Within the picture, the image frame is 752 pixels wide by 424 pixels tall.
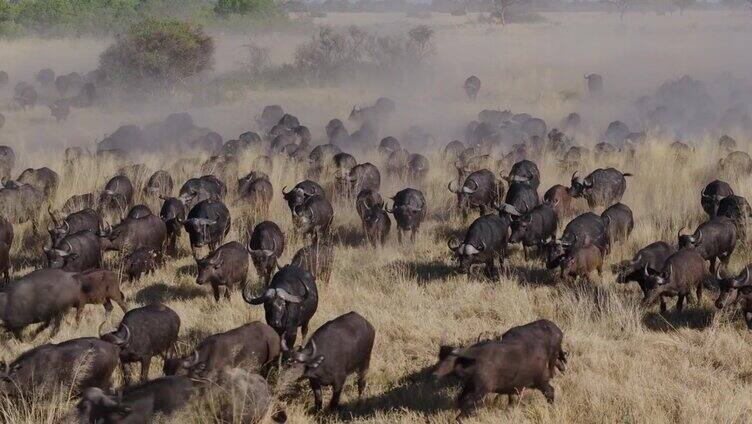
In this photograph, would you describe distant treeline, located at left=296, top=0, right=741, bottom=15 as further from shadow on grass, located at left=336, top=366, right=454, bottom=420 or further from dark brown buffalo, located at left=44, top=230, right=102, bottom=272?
shadow on grass, located at left=336, top=366, right=454, bottom=420

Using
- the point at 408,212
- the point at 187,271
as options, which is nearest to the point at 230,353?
the point at 187,271

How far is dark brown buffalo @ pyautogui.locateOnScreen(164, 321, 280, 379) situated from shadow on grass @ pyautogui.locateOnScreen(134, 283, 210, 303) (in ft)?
9.63

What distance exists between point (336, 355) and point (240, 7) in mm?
46609

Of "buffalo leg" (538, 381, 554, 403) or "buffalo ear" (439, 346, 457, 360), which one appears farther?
"buffalo leg" (538, 381, 554, 403)

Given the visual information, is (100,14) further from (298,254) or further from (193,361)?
(193,361)

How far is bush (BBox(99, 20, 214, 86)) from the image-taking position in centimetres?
3228

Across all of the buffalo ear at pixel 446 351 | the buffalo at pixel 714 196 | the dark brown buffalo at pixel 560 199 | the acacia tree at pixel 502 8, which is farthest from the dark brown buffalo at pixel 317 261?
the acacia tree at pixel 502 8

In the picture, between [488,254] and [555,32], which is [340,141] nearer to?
[488,254]

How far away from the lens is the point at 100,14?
5325 centimetres

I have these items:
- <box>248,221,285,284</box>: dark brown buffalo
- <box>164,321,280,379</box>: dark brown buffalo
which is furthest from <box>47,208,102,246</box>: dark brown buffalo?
<box>164,321,280,379</box>: dark brown buffalo

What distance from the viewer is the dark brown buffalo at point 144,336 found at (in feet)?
25.1

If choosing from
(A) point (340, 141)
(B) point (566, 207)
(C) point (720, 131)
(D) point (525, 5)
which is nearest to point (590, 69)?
(C) point (720, 131)

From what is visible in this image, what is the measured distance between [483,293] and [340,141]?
12406 mm

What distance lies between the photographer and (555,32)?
58.2 m
